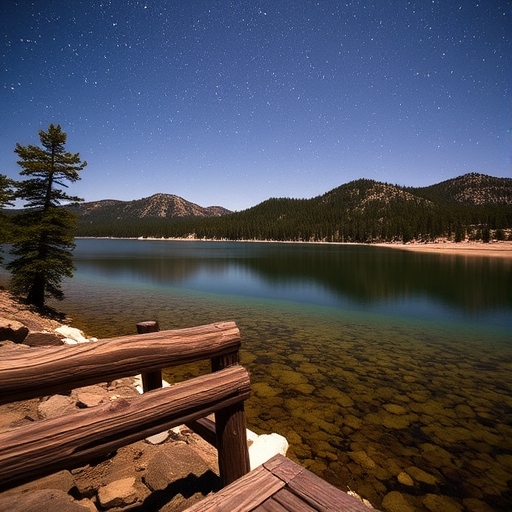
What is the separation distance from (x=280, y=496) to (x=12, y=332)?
10027mm

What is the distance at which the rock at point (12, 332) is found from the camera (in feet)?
29.3

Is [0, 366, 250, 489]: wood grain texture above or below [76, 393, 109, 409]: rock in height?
above

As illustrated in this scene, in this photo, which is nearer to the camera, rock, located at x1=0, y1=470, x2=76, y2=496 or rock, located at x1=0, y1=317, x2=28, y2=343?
rock, located at x1=0, y1=470, x2=76, y2=496

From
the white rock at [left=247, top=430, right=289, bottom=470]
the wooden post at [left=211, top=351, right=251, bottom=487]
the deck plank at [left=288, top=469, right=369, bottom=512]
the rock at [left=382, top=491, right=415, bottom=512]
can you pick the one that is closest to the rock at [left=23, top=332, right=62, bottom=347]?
the white rock at [left=247, top=430, right=289, bottom=470]

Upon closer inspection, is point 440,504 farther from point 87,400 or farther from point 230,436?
point 87,400

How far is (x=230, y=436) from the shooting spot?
3.40 metres

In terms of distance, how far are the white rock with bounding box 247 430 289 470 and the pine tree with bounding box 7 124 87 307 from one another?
59.3 feet

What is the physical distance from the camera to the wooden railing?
6.29ft

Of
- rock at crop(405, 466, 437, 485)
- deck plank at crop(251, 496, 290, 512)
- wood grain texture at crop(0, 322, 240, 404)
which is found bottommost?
rock at crop(405, 466, 437, 485)

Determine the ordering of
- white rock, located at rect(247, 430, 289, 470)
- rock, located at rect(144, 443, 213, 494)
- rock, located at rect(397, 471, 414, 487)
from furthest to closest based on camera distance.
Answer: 1. rock, located at rect(397, 471, 414, 487)
2. white rock, located at rect(247, 430, 289, 470)
3. rock, located at rect(144, 443, 213, 494)

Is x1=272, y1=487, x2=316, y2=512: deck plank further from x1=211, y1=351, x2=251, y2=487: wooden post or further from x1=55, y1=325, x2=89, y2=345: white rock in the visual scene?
x1=55, y1=325, x2=89, y2=345: white rock

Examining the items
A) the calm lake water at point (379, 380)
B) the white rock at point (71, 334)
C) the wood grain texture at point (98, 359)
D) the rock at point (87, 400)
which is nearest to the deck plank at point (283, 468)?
the wood grain texture at point (98, 359)

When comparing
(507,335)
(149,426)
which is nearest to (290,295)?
(507,335)

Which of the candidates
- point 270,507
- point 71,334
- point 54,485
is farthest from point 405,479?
point 71,334
